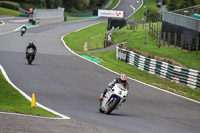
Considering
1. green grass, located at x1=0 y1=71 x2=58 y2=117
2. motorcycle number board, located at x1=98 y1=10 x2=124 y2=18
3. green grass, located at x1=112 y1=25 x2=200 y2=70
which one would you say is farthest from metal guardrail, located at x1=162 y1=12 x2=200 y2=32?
motorcycle number board, located at x1=98 y1=10 x2=124 y2=18

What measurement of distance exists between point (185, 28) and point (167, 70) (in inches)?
336

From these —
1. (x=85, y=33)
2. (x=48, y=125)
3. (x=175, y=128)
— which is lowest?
(x=85, y=33)

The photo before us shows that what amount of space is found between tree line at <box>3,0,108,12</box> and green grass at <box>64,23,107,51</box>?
40.9 meters

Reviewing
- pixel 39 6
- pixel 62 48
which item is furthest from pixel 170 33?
pixel 39 6

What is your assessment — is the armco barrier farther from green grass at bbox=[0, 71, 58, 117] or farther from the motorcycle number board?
the motorcycle number board

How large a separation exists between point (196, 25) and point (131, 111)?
60.8 feet

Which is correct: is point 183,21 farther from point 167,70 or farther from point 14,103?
point 14,103

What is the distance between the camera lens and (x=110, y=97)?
49.5ft

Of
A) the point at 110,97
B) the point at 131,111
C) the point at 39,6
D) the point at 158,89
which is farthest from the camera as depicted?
the point at 39,6

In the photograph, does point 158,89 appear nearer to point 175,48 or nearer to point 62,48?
point 175,48

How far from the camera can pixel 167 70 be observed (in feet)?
93.7

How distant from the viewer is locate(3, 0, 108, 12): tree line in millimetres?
109069

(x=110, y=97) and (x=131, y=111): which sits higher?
(x=110, y=97)

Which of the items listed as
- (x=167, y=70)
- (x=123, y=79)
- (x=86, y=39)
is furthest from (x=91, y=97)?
(x=86, y=39)
